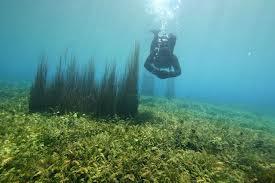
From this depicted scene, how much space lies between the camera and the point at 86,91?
47.6ft

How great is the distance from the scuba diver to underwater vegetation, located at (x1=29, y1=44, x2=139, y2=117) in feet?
10.7

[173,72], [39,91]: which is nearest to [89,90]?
[39,91]

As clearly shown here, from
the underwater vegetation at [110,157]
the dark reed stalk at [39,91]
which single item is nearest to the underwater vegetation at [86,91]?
the dark reed stalk at [39,91]

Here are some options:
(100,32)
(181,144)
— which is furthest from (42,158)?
(100,32)

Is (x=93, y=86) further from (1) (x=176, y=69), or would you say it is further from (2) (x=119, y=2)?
(2) (x=119, y=2)

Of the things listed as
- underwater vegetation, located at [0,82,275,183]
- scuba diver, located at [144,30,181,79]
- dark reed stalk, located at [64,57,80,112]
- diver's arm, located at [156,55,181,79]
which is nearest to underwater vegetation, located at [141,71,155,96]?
scuba diver, located at [144,30,181,79]

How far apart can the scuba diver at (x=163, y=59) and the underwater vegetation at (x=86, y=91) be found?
3.25 meters

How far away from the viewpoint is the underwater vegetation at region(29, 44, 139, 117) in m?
13.4

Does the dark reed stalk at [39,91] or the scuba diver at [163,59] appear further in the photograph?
the scuba diver at [163,59]

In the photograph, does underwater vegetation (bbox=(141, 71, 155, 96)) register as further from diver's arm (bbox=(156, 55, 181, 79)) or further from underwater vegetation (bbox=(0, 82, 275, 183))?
underwater vegetation (bbox=(0, 82, 275, 183))

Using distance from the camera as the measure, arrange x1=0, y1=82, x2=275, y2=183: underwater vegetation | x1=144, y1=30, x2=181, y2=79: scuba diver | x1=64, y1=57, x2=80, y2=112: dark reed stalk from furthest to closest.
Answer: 1. x1=144, y1=30, x2=181, y2=79: scuba diver
2. x1=64, y1=57, x2=80, y2=112: dark reed stalk
3. x1=0, y1=82, x2=275, y2=183: underwater vegetation

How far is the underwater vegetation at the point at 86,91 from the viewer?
13.4 m

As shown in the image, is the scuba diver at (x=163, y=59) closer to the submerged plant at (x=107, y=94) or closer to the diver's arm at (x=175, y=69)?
Result: the diver's arm at (x=175, y=69)

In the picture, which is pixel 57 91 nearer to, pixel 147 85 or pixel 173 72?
pixel 173 72
